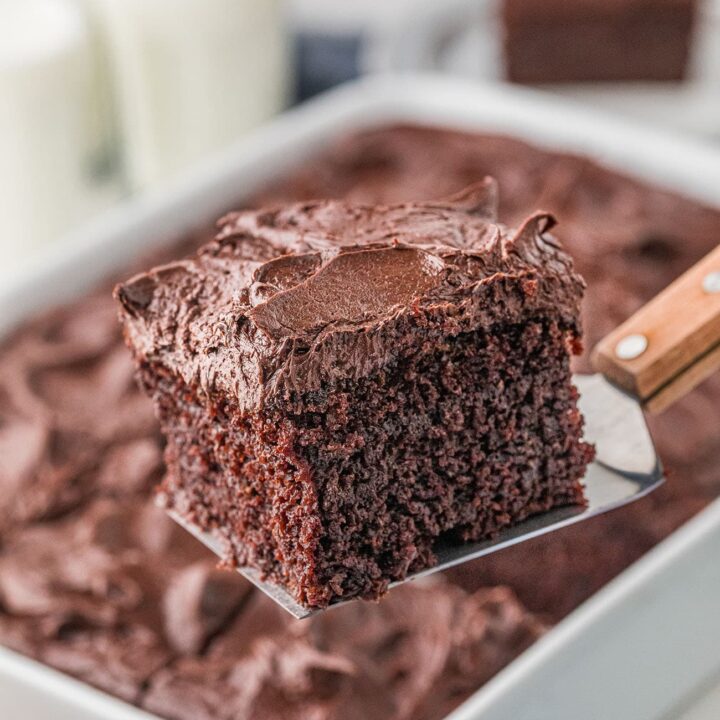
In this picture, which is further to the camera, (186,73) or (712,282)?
(186,73)

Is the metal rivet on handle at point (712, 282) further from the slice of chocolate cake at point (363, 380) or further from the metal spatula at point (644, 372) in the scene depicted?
the slice of chocolate cake at point (363, 380)

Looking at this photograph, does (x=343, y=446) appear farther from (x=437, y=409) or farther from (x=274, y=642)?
(x=274, y=642)

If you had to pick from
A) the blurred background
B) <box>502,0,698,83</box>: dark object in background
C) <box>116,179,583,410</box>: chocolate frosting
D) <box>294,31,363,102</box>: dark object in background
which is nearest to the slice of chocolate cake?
<box>116,179,583,410</box>: chocolate frosting

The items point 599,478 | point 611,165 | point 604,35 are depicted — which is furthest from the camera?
point 604,35

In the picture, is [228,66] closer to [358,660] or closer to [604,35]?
[604,35]

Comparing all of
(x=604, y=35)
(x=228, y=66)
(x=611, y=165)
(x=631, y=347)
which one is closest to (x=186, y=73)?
(x=228, y=66)

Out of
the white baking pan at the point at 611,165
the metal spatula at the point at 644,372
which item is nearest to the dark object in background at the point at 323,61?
the white baking pan at the point at 611,165
